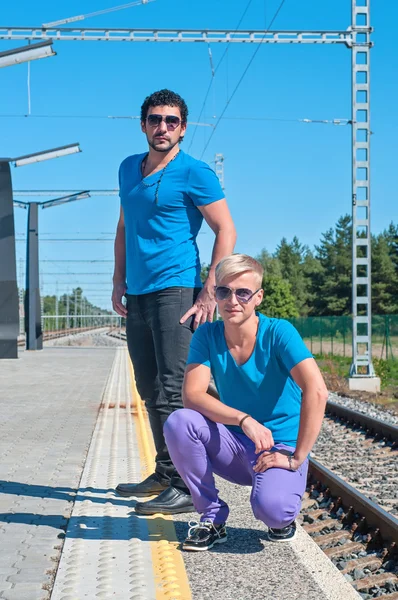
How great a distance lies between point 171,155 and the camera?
489 centimetres

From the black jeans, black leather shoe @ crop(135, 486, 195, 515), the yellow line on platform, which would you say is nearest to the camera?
the yellow line on platform

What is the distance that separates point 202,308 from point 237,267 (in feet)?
2.69

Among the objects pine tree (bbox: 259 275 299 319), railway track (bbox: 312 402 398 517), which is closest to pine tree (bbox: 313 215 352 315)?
pine tree (bbox: 259 275 299 319)

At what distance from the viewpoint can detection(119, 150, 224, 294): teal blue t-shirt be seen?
15.7 ft

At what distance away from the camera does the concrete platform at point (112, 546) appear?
351 centimetres

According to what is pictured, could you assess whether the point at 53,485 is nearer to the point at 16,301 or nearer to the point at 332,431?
the point at 332,431

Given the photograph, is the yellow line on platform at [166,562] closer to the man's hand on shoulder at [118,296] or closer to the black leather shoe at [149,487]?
the black leather shoe at [149,487]

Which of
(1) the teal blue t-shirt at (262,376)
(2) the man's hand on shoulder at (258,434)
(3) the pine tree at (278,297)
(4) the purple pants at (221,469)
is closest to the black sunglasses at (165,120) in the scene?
(1) the teal blue t-shirt at (262,376)

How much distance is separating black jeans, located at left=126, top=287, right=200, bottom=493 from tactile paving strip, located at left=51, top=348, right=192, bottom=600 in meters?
0.38

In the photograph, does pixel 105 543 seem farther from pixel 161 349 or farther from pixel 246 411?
pixel 161 349

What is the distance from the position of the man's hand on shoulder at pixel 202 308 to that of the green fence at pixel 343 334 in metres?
20.9

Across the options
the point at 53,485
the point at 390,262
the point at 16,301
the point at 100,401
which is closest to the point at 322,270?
the point at 390,262

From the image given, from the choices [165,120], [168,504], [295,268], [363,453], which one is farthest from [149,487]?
[295,268]

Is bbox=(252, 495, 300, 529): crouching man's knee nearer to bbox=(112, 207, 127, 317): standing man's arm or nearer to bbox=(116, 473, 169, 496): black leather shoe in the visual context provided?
bbox=(116, 473, 169, 496): black leather shoe
